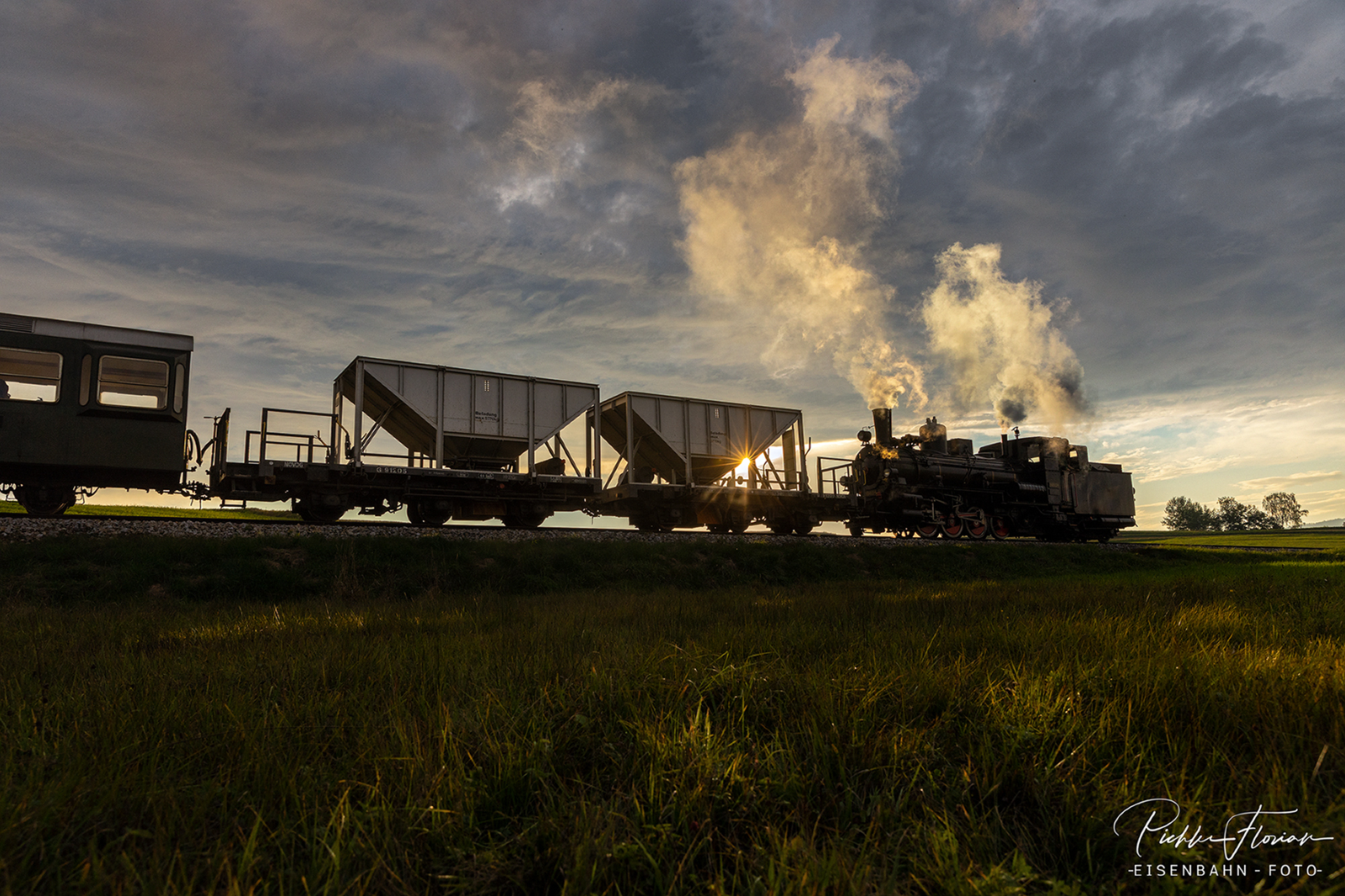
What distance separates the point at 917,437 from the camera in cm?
2336

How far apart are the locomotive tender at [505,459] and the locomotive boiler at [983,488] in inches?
2.6

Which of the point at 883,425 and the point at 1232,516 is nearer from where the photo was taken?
the point at 883,425

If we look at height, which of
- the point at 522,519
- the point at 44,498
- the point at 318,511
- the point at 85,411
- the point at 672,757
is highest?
the point at 85,411

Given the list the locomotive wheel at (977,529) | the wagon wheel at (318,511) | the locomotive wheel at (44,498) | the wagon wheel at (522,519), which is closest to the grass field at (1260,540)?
the locomotive wheel at (977,529)

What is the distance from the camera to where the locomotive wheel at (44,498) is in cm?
1253

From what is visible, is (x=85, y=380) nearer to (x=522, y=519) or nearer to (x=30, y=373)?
(x=30, y=373)

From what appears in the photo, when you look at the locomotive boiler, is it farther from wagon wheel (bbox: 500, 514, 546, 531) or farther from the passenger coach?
the passenger coach

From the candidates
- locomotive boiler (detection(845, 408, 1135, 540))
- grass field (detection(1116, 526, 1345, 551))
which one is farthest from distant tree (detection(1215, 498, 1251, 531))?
locomotive boiler (detection(845, 408, 1135, 540))

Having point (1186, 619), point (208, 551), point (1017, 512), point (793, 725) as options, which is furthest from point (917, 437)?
point (793, 725)

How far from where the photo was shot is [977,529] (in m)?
23.1

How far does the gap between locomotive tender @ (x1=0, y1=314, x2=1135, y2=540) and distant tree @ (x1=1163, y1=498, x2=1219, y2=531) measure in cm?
10913

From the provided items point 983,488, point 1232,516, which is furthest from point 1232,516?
point 983,488

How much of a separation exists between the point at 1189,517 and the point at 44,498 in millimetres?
142857

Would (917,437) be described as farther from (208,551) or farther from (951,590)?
(208,551)
